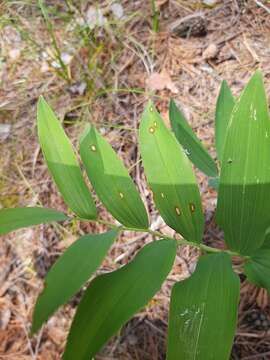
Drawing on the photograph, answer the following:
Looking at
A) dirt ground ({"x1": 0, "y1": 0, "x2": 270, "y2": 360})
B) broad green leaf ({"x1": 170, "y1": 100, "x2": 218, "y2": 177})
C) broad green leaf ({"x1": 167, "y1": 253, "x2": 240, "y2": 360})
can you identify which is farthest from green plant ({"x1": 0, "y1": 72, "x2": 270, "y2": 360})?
dirt ground ({"x1": 0, "y1": 0, "x2": 270, "y2": 360})

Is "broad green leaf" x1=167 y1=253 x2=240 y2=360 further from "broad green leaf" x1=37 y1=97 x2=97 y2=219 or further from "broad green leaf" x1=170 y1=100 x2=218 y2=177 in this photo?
"broad green leaf" x1=170 y1=100 x2=218 y2=177

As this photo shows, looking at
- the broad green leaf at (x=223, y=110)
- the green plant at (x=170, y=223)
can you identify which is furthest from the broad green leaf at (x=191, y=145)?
the green plant at (x=170, y=223)

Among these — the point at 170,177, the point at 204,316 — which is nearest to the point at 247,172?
the point at 170,177

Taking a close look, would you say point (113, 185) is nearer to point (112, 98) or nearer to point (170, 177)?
point (170, 177)

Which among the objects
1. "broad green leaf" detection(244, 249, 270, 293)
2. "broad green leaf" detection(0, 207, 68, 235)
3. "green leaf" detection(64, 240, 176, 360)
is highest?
"broad green leaf" detection(0, 207, 68, 235)

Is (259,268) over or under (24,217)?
under

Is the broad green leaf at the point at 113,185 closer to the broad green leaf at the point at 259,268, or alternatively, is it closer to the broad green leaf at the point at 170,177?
the broad green leaf at the point at 170,177
